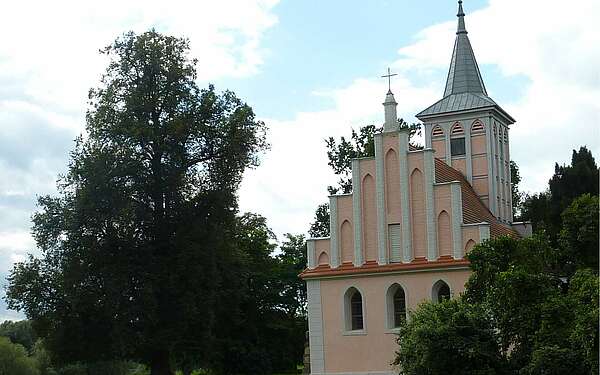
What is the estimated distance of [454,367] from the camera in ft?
104

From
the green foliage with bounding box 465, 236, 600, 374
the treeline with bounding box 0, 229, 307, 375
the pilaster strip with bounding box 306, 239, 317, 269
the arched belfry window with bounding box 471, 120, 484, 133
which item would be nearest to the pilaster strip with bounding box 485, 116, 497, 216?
the arched belfry window with bounding box 471, 120, 484, 133

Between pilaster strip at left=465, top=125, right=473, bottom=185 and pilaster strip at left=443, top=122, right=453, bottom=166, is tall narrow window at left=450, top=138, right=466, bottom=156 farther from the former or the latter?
pilaster strip at left=465, top=125, right=473, bottom=185

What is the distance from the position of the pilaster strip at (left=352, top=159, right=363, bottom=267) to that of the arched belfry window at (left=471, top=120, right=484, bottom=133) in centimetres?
810

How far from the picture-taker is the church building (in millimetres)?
41750

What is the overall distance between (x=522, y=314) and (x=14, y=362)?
126 feet

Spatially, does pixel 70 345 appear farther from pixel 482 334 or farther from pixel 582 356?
pixel 582 356

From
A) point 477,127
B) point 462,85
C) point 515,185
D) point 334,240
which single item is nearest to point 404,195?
point 334,240

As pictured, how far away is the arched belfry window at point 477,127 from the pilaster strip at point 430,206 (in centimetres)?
736

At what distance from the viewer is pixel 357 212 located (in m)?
43.5

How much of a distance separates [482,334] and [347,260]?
41.3 ft

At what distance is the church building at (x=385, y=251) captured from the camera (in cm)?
4175

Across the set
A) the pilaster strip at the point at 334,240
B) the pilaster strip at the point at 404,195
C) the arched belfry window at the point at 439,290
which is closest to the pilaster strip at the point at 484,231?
the arched belfry window at the point at 439,290

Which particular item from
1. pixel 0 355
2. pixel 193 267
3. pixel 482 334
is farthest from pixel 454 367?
pixel 0 355

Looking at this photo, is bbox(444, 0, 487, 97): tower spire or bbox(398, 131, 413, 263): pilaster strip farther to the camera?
bbox(444, 0, 487, 97): tower spire
